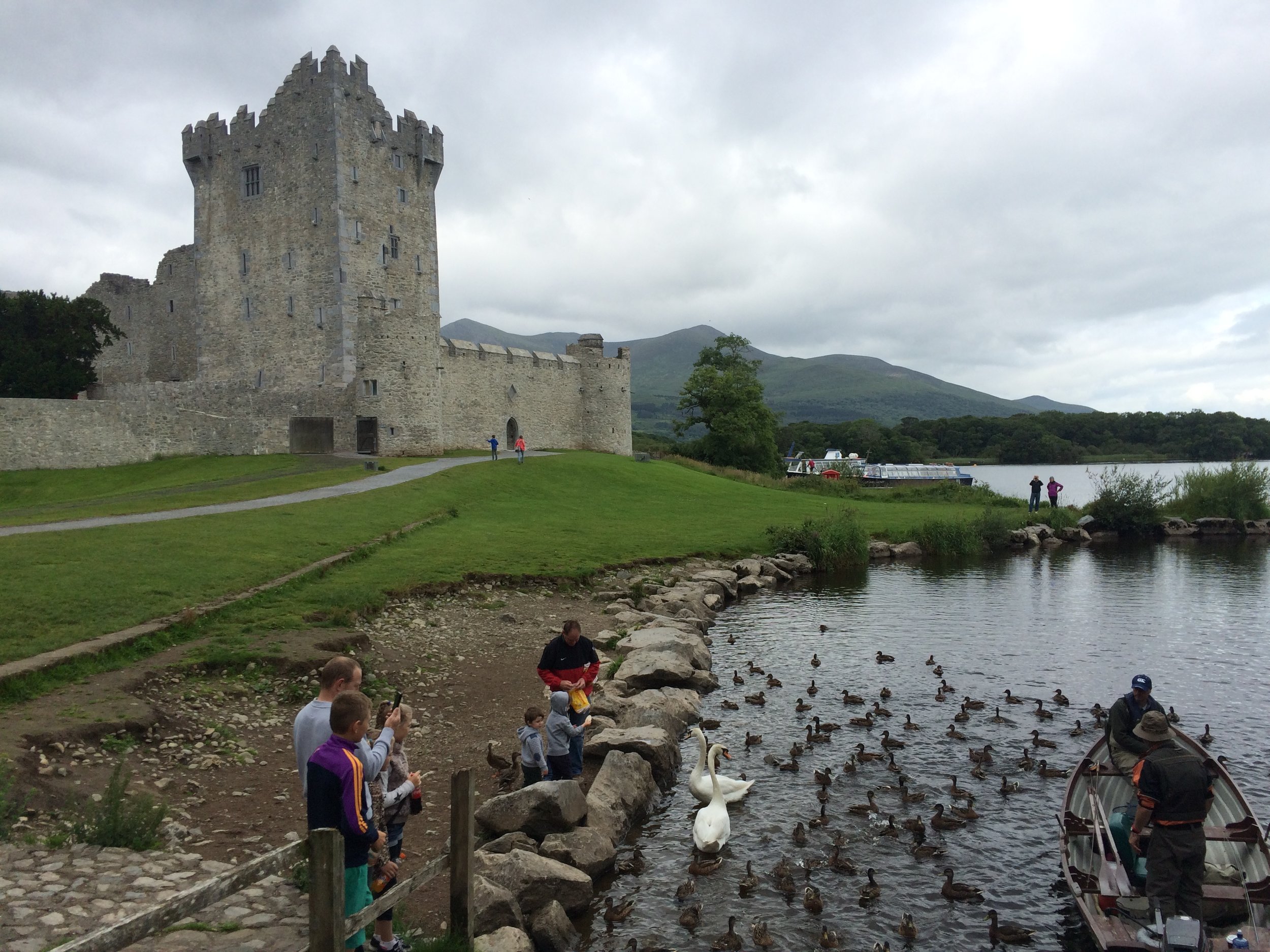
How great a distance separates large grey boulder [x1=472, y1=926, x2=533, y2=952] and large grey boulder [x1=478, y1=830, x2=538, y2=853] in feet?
5.10

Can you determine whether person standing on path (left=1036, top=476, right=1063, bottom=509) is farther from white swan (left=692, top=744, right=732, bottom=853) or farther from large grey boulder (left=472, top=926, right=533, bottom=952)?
large grey boulder (left=472, top=926, right=533, bottom=952)

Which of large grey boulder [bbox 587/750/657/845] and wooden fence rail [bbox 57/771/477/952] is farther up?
wooden fence rail [bbox 57/771/477/952]

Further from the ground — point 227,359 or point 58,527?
point 227,359

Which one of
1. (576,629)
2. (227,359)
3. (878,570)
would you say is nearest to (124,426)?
(227,359)

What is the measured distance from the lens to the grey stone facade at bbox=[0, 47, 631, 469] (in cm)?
4941

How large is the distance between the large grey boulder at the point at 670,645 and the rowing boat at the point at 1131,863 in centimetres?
939

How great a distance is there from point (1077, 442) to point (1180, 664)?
14010 centimetres

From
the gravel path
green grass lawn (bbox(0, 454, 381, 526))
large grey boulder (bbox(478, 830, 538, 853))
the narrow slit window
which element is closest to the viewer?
large grey boulder (bbox(478, 830, 538, 853))

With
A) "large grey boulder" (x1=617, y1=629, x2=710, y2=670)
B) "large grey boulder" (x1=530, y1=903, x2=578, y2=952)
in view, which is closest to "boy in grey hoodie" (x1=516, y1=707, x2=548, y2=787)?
"large grey boulder" (x1=530, y1=903, x2=578, y2=952)

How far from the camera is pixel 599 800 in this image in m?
11.8

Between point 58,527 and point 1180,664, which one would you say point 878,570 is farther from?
point 58,527

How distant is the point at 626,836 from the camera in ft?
39.1

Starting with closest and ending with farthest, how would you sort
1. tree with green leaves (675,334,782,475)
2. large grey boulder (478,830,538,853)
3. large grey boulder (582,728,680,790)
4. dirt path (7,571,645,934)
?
1. dirt path (7,571,645,934)
2. large grey boulder (478,830,538,853)
3. large grey boulder (582,728,680,790)
4. tree with green leaves (675,334,782,475)

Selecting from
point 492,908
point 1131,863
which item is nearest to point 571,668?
point 492,908
